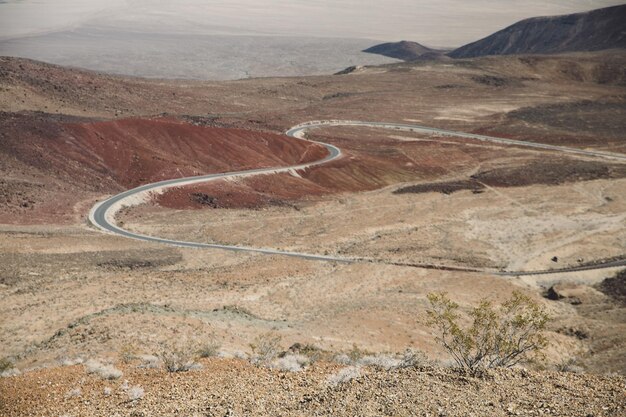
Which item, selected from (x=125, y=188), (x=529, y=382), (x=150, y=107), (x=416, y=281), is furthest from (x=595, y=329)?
(x=150, y=107)

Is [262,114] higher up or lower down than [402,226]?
higher up

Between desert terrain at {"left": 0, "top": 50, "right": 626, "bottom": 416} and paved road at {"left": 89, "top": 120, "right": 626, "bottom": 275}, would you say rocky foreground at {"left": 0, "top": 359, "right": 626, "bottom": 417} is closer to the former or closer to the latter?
desert terrain at {"left": 0, "top": 50, "right": 626, "bottom": 416}

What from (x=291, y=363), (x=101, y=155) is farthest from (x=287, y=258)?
(x=101, y=155)

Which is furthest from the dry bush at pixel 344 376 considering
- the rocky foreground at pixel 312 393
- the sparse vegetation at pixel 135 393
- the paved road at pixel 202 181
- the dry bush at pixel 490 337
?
the paved road at pixel 202 181

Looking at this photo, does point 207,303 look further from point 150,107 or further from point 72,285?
point 150,107

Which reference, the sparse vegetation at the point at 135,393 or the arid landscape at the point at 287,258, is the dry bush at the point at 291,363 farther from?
the sparse vegetation at the point at 135,393

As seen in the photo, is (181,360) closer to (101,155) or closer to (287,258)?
(287,258)
